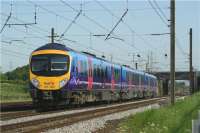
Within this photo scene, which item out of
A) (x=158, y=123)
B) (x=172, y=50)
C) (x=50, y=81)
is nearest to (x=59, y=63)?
(x=50, y=81)

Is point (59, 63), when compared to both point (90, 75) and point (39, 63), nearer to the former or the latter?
point (39, 63)

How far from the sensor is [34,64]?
2736 cm

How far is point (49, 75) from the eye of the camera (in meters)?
26.6

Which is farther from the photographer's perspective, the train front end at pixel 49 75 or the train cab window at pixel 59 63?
the train cab window at pixel 59 63

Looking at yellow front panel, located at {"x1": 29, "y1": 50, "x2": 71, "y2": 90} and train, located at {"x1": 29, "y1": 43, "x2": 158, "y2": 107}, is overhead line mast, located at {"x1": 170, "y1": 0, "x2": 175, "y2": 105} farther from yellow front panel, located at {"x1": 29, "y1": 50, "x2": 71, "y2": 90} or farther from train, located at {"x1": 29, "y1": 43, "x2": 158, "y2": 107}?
yellow front panel, located at {"x1": 29, "y1": 50, "x2": 71, "y2": 90}

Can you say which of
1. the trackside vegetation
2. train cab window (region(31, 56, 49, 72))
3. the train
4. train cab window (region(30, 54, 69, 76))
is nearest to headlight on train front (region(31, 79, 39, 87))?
the train

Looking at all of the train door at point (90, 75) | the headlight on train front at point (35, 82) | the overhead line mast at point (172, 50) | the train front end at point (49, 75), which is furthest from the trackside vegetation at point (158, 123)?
the train door at point (90, 75)

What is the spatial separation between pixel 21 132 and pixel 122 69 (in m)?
29.8

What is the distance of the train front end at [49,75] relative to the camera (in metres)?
26.3

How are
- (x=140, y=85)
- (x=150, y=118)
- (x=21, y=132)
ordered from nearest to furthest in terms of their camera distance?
(x=21, y=132) → (x=150, y=118) → (x=140, y=85)

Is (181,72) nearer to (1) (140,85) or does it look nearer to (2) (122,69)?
(1) (140,85)

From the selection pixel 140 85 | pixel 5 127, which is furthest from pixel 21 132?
pixel 140 85

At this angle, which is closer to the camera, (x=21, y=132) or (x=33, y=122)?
(x=21, y=132)

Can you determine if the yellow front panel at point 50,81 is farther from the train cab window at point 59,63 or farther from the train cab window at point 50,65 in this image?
the train cab window at point 59,63
